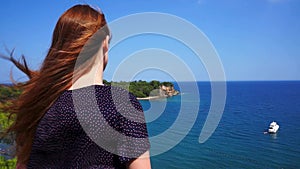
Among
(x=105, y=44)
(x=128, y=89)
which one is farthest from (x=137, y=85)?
(x=105, y=44)

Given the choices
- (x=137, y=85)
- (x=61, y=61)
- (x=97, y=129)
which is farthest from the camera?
(x=137, y=85)

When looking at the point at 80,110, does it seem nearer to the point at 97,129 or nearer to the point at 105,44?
the point at 97,129

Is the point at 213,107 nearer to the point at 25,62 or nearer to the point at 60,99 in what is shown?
the point at 60,99

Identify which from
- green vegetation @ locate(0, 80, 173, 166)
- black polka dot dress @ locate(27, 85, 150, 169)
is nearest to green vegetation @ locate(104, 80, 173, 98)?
green vegetation @ locate(0, 80, 173, 166)

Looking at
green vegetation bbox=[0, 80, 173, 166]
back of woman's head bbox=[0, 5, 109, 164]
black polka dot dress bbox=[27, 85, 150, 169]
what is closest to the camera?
black polka dot dress bbox=[27, 85, 150, 169]

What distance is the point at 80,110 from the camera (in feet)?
3.33

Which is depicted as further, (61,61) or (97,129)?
(61,61)

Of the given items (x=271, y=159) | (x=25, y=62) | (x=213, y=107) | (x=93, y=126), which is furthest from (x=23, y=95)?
(x=271, y=159)

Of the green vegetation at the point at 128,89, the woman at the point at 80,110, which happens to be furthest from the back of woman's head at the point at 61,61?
the green vegetation at the point at 128,89

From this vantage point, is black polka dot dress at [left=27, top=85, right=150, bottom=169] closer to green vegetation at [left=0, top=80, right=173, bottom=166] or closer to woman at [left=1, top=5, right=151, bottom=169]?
woman at [left=1, top=5, right=151, bottom=169]

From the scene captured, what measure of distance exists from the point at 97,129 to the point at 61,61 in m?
0.31

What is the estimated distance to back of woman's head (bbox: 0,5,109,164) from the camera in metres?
1.08

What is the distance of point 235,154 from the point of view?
29469 millimetres

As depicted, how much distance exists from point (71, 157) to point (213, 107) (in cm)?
53
